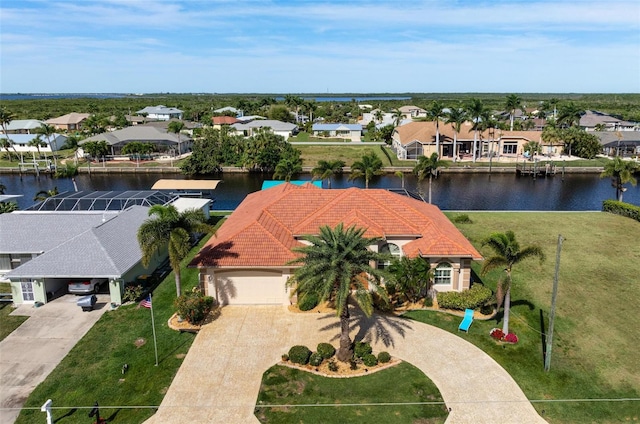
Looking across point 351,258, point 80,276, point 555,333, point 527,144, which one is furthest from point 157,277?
point 527,144

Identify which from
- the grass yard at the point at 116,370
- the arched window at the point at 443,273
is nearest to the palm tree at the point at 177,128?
the grass yard at the point at 116,370

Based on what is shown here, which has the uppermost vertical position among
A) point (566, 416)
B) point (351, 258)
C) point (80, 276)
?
point (351, 258)

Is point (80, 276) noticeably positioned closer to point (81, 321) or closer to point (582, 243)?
point (81, 321)

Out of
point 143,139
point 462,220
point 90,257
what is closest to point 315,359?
point 90,257

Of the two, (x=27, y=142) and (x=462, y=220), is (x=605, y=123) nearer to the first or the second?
(x=462, y=220)

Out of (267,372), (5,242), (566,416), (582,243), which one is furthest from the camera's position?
(582,243)

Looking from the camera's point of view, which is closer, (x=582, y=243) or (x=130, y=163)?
(x=582, y=243)
